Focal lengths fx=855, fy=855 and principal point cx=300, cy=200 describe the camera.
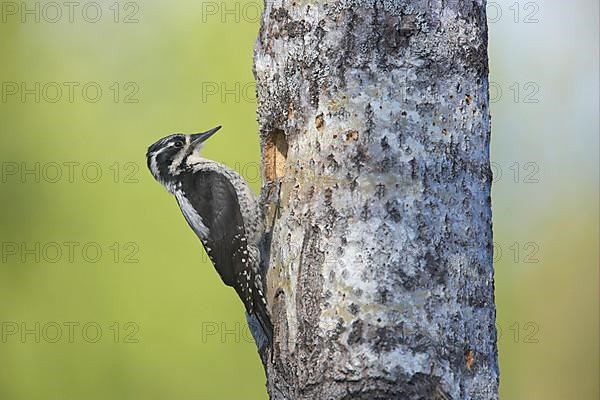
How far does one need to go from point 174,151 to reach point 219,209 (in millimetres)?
393

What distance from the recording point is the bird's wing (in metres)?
3.18

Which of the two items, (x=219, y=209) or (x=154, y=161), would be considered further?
(x=154, y=161)

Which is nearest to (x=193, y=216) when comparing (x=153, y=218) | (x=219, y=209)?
(x=219, y=209)

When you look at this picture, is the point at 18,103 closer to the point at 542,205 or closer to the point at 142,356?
the point at 142,356

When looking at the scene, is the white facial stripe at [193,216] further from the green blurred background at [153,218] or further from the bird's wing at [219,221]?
the green blurred background at [153,218]

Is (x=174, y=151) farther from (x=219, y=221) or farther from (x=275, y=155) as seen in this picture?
(x=275, y=155)

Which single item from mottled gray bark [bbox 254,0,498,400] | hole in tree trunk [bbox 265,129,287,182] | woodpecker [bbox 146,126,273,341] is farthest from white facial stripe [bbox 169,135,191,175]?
mottled gray bark [bbox 254,0,498,400]

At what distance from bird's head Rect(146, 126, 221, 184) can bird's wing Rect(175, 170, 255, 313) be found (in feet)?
0.28

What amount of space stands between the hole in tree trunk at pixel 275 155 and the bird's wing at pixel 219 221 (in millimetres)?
316

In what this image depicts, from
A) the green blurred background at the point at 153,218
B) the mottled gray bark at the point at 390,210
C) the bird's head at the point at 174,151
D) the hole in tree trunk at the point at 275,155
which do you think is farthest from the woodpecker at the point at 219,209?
the green blurred background at the point at 153,218

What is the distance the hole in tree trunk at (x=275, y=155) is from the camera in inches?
116

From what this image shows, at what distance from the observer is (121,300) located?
7.13 meters

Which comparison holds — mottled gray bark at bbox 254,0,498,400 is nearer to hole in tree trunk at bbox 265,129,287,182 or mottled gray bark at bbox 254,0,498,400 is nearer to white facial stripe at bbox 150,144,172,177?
hole in tree trunk at bbox 265,129,287,182

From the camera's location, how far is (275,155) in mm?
2990
